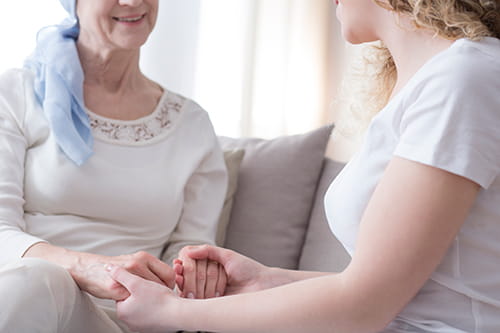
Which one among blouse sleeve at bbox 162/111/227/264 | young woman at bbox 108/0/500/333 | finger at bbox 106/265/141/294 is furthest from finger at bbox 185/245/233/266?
blouse sleeve at bbox 162/111/227/264

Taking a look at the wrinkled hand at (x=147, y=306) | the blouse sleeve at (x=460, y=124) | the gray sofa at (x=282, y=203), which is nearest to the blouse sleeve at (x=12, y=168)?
the wrinkled hand at (x=147, y=306)

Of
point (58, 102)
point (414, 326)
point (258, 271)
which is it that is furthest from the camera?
point (58, 102)

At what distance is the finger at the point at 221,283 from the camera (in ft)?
4.01

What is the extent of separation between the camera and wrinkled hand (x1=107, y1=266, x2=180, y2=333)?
1.00 meters

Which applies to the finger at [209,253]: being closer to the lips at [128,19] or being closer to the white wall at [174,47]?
the lips at [128,19]

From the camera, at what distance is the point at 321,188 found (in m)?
1.99

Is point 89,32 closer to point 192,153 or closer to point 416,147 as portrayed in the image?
point 192,153

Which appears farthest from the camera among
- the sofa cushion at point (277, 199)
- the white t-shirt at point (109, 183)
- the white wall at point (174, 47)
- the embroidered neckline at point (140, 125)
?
the white wall at point (174, 47)

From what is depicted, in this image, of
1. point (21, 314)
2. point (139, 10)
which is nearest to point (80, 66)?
point (139, 10)

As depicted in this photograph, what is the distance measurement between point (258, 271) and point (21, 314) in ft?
1.41

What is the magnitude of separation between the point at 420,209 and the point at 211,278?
0.53 metres

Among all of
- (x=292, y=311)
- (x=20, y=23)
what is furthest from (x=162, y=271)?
(x=20, y=23)

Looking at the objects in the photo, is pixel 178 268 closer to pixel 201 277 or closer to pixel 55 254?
pixel 201 277

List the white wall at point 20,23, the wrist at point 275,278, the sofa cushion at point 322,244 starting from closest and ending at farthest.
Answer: the wrist at point 275,278, the sofa cushion at point 322,244, the white wall at point 20,23
